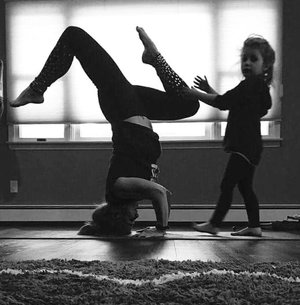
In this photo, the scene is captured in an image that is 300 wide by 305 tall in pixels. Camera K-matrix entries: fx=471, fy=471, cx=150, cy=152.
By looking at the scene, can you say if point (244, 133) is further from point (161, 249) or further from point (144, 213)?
point (144, 213)

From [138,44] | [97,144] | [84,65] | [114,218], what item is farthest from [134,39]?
[114,218]

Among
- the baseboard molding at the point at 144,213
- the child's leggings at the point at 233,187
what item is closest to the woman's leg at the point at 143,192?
the child's leggings at the point at 233,187

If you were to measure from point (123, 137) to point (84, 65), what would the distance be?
0.39 m

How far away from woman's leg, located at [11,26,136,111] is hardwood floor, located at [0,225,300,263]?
2.08 feet

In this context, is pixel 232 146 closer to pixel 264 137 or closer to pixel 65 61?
pixel 65 61

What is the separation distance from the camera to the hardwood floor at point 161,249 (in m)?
1.45

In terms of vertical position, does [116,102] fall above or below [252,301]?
above

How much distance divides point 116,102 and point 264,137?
6.01ft

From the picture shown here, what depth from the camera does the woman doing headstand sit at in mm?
2182

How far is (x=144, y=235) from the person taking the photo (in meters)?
2.13

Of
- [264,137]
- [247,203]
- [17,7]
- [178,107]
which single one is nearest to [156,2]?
[17,7]

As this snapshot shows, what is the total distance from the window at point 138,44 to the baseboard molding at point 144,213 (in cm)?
57

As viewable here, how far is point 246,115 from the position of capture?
2400 millimetres

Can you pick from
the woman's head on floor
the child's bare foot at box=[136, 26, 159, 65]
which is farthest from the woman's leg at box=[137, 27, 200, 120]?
the woman's head on floor
